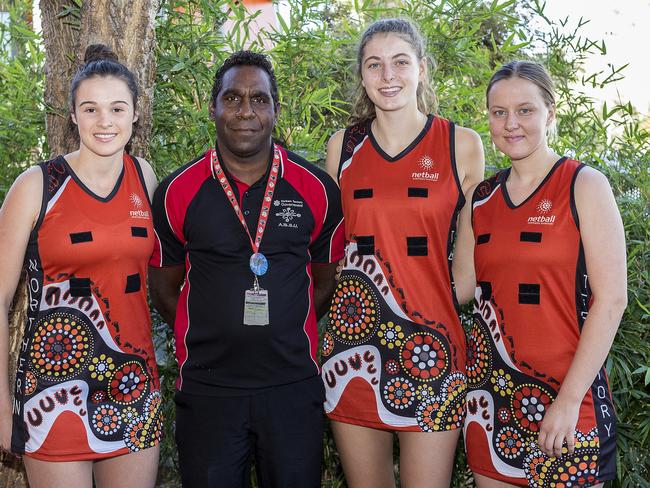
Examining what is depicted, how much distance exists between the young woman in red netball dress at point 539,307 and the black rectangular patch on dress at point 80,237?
53.5 inches

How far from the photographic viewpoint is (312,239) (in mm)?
2957

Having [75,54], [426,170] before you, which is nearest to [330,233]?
[426,170]

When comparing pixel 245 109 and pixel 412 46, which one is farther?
pixel 412 46

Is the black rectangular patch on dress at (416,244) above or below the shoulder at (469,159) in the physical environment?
below

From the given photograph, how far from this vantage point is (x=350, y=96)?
3.73m

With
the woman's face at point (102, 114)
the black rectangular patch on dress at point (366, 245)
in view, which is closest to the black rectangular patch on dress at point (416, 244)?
the black rectangular patch on dress at point (366, 245)

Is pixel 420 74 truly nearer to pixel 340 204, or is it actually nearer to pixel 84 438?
pixel 340 204

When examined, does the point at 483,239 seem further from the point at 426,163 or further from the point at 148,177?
the point at 148,177

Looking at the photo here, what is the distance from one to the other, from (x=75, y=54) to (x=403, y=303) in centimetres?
194

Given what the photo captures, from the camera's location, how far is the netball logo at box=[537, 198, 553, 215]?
255cm

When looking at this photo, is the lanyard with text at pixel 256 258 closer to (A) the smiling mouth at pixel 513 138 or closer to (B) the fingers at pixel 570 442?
(A) the smiling mouth at pixel 513 138

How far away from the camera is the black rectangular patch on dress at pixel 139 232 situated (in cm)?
272

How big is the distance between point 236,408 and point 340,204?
867 mm

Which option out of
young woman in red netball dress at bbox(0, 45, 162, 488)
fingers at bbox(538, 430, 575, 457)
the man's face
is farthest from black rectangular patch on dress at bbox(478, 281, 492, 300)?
young woman in red netball dress at bbox(0, 45, 162, 488)
